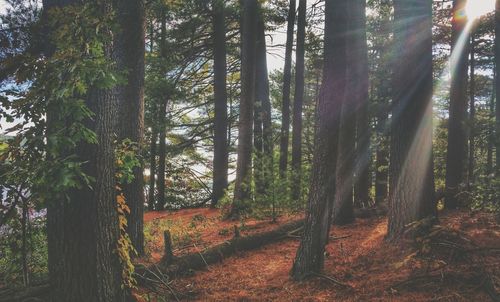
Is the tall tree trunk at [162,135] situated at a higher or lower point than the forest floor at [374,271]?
higher

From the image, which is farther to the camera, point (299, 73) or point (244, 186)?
point (299, 73)

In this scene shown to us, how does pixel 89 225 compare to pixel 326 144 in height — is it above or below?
below

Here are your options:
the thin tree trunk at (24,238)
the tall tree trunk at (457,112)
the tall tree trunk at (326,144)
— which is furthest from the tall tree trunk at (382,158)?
the thin tree trunk at (24,238)

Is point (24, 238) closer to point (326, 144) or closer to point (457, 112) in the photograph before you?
point (326, 144)

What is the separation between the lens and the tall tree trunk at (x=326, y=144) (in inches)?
198

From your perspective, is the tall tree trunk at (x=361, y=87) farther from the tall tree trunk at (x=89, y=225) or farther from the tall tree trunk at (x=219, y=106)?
the tall tree trunk at (x=89, y=225)

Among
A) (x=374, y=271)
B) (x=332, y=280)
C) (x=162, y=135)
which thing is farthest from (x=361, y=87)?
(x=162, y=135)

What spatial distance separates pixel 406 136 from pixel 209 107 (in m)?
17.5

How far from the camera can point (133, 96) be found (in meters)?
5.97

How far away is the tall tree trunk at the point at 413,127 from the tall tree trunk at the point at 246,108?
201 inches

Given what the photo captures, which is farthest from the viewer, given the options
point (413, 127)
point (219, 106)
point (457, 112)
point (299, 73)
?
point (299, 73)

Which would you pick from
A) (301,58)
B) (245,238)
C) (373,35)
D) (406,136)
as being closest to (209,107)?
(301,58)

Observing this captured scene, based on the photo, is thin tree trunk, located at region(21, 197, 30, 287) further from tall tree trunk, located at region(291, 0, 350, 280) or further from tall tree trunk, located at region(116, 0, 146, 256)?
tall tree trunk, located at region(291, 0, 350, 280)

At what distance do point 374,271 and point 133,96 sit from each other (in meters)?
4.76
